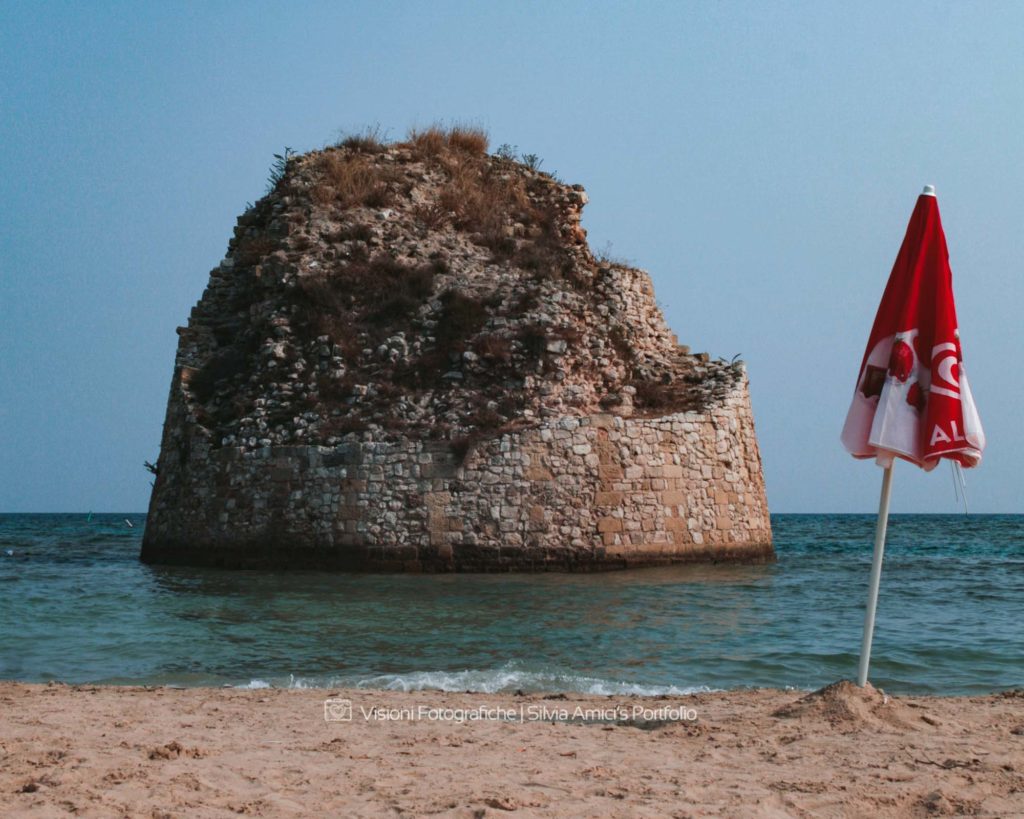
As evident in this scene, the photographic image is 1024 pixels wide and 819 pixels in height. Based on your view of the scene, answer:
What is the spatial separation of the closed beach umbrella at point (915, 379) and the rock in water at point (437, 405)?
10.7 meters

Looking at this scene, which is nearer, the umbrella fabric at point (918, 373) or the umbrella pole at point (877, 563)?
the umbrella fabric at point (918, 373)

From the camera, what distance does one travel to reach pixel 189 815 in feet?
14.3

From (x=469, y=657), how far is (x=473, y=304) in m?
9.85

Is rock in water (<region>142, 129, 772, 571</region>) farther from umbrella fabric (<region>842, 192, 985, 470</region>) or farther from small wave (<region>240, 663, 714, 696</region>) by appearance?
umbrella fabric (<region>842, 192, 985, 470</region>)

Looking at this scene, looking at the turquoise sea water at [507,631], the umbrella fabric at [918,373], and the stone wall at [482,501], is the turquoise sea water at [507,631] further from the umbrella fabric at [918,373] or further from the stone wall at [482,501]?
the umbrella fabric at [918,373]

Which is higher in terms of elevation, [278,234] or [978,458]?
[278,234]

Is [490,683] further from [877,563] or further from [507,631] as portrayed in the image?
[877,563]

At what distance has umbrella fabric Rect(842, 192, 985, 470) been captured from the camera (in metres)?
5.72

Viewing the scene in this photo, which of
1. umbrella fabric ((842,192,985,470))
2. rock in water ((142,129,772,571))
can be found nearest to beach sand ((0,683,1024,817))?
umbrella fabric ((842,192,985,470))

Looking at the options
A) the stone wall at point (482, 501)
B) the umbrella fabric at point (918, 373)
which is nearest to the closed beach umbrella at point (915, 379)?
the umbrella fabric at point (918, 373)

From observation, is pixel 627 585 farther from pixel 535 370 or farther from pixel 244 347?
pixel 244 347

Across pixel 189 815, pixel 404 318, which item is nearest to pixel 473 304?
pixel 404 318

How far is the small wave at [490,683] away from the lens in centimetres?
785

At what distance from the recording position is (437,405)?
17.3 metres
